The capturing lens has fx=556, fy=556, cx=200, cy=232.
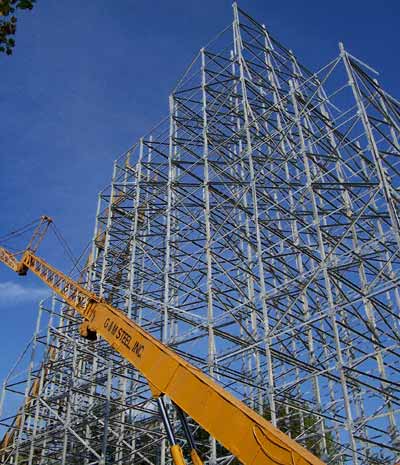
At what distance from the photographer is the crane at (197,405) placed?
21.0 ft

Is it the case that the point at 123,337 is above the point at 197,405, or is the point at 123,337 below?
above

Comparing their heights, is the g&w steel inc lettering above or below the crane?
above

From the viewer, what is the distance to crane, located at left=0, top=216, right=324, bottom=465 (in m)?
6.39

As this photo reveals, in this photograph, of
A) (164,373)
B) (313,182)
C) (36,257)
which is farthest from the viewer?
(36,257)

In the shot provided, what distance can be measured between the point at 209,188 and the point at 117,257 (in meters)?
7.11

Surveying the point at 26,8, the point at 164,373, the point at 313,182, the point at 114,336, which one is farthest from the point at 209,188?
the point at 26,8

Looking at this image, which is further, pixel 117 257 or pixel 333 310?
pixel 117 257

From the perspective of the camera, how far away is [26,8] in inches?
232

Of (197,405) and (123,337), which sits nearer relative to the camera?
(197,405)

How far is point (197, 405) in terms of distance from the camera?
7539 mm

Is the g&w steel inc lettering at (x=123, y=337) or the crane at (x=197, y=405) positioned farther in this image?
the g&w steel inc lettering at (x=123, y=337)

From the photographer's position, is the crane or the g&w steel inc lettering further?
the g&w steel inc lettering

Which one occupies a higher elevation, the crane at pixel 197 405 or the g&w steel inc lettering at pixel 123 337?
the g&w steel inc lettering at pixel 123 337

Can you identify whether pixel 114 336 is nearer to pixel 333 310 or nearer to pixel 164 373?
pixel 164 373
